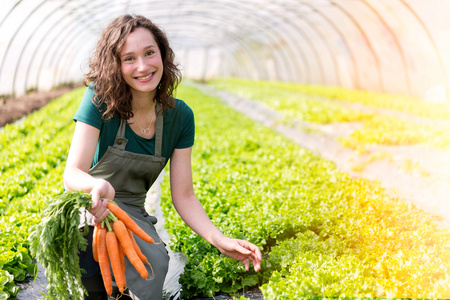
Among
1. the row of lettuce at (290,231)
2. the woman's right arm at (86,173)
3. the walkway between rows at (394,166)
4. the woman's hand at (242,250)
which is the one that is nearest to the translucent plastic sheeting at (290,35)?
the walkway between rows at (394,166)

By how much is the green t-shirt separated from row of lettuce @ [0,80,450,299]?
0.88 meters

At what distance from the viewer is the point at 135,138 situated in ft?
10.1

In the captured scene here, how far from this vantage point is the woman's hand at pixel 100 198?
8.13 ft

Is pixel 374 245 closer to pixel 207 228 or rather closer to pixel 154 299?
pixel 207 228

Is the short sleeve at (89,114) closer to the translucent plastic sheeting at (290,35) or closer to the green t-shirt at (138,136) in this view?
the green t-shirt at (138,136)

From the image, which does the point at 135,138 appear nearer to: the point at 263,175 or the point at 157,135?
the point at 157,135

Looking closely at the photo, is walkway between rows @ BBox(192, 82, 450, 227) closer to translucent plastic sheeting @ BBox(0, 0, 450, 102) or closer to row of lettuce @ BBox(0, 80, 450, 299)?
row of lettuce @ BBox(0, 80, 450, 299)

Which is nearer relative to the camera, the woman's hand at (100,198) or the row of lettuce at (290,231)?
the woman's hand at (100,198)

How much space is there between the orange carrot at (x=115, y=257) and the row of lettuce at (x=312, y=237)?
70 cm

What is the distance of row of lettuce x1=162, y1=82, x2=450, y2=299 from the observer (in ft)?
9.16

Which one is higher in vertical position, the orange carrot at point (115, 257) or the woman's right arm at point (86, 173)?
the woman's right arm at point (86, 173)

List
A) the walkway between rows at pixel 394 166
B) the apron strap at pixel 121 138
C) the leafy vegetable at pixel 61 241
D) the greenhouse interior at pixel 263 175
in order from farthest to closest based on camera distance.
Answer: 1. the walkway between rows at pixel 394 166
2. the apron strap at pixel 121 138
3. the greenhouse interior at pixel 263 175
4. the leafy vegetable at pixel 61 241

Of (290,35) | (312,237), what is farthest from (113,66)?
(290,35)

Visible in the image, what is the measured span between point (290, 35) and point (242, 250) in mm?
21578
